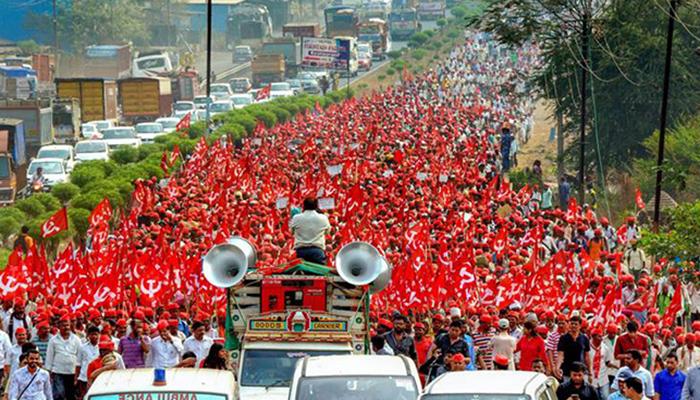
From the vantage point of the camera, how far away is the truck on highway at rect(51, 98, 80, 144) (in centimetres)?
5834

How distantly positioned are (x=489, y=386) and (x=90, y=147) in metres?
39.6

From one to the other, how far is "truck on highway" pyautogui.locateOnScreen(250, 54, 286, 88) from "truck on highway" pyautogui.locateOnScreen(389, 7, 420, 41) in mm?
41083

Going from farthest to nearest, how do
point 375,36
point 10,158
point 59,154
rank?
point 375,36, point 59,154, point 10,158

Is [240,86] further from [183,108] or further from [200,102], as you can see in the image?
[183,108]

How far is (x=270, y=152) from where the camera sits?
44.7 metres

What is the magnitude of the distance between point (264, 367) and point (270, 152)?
28.7m

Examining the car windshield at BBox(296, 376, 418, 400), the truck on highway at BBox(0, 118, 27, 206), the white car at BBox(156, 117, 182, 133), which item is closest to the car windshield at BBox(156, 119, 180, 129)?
the white car at BBox(156, 117, 182, 133)

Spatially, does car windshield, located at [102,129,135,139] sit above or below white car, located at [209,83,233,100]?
above

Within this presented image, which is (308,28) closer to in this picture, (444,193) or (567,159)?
(567,159)

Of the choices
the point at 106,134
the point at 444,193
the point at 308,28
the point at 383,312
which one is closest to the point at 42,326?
the point at 383,312

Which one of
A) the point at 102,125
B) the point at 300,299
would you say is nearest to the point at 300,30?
the point at 102,125

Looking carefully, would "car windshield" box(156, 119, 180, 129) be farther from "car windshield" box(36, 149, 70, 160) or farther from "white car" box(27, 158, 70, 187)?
"white car" box(27, 158, 70, 187)

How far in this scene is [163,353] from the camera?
18031 mm

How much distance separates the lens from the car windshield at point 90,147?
51816mm
